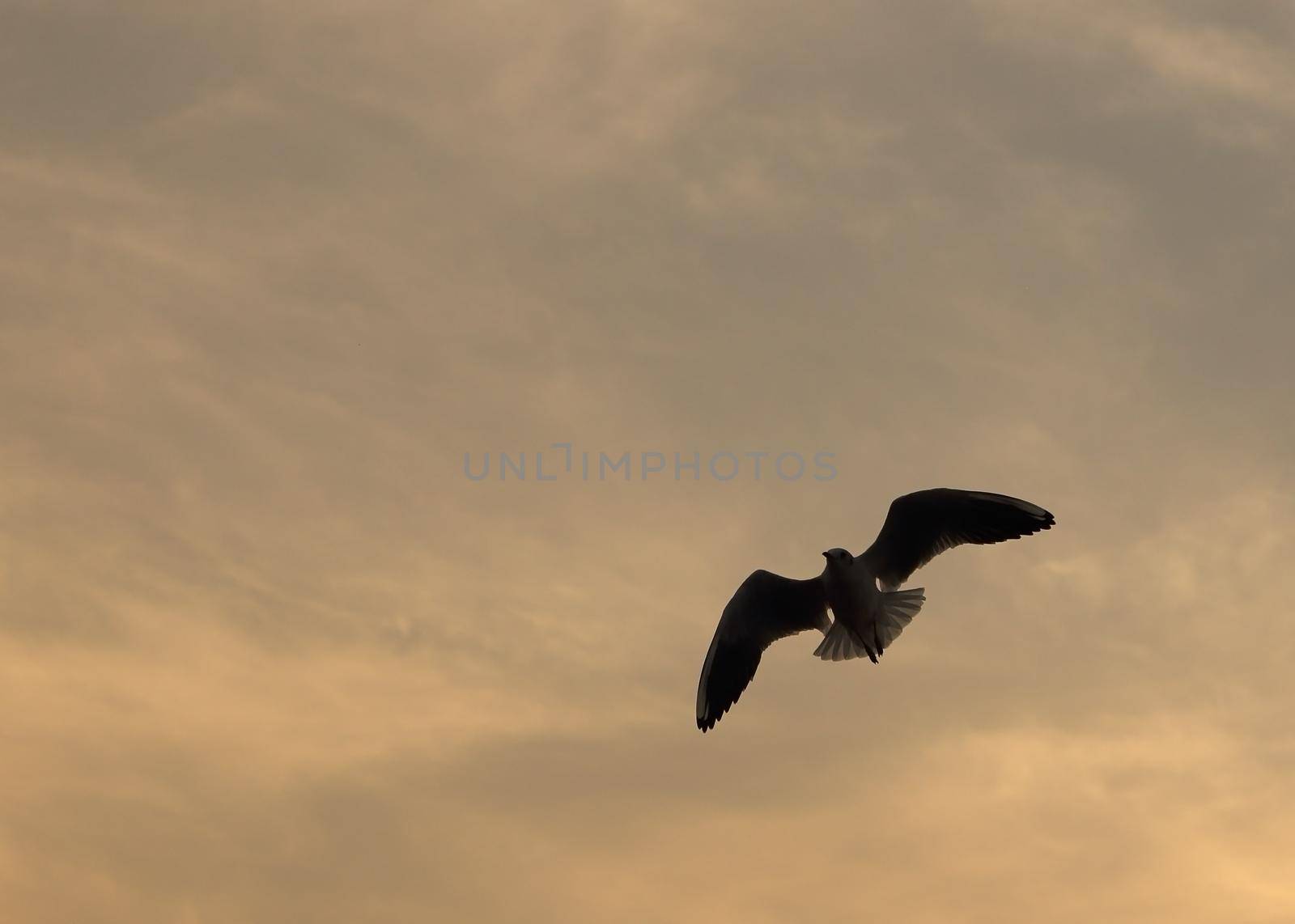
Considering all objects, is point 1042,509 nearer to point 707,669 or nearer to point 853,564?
point 853,564

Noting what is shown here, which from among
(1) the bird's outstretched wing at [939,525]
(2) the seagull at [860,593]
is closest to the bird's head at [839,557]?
(2) the seagull at [860,593]

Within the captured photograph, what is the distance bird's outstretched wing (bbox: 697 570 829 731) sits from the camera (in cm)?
1794

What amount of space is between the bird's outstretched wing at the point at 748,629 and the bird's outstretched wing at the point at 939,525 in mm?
970

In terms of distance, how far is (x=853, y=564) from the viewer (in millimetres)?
17406

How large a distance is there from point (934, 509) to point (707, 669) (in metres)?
3.54

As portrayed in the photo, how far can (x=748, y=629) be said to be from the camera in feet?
59.8

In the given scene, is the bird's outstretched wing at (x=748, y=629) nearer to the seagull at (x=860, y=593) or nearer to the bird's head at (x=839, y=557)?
the seagull at (x=860, y=593)

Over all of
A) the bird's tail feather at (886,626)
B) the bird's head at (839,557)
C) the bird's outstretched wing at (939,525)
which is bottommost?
the bird's tail feather at (886,626)

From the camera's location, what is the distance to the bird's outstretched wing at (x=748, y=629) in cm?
1794

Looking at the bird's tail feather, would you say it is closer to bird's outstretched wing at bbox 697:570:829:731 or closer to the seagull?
the seagull

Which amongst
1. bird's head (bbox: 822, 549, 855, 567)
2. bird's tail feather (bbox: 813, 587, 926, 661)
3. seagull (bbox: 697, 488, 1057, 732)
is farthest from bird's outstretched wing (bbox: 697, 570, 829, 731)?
bird's head (bbox: 822, 549, 855, 567)

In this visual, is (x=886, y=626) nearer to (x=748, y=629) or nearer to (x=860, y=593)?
(x=860, y=593)

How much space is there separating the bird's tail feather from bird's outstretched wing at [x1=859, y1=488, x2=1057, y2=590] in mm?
494

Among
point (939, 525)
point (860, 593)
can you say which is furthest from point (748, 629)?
point (939, 525)
